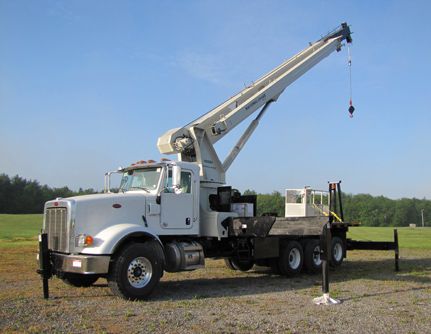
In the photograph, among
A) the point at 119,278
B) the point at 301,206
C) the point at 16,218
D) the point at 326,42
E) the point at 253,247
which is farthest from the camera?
the point at 16,218

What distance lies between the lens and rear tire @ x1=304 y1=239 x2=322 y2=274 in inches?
597

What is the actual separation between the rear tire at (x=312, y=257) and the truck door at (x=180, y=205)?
5.00 m

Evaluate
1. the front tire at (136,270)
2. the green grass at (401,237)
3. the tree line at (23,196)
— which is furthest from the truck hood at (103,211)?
the tree line at (23,196)

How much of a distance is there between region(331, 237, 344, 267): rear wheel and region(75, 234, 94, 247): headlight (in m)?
9.42

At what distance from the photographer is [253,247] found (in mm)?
13320

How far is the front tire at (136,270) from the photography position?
31.6ft

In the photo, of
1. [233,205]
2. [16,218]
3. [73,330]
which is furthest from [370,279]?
[16,218]

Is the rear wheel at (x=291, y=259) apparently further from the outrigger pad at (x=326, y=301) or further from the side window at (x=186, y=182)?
the outrigger pad at (x=326, y=301)

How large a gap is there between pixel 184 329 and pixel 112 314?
1.68m

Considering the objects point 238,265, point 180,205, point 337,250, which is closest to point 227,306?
point 180,205

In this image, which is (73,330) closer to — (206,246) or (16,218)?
(206,246)

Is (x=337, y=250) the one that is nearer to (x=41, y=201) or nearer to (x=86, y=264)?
(x=86, y=264)

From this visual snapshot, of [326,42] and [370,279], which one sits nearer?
[370,279]

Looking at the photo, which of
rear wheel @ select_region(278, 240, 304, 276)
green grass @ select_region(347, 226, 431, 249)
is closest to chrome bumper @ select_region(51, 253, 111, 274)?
rear wheel @ select_region(278, 240, 304, 276)
